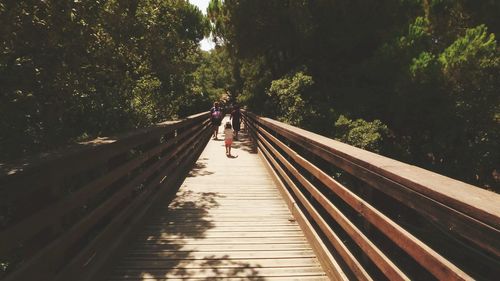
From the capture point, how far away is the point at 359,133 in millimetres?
15367

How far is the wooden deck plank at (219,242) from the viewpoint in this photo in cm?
393

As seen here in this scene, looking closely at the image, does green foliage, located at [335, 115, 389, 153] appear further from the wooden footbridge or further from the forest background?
the wooden footbridge

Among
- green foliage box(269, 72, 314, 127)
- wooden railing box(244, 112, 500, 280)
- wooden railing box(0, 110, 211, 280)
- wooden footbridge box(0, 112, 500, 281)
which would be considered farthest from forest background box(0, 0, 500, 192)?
wooden railing box(244, 112, 500, 280)

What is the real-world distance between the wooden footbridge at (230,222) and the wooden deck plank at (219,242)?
2 centimetres

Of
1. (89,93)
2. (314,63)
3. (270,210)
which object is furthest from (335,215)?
(314,63)

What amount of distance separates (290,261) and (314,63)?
17.5 meters

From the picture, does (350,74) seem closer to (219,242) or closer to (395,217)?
(219,242)

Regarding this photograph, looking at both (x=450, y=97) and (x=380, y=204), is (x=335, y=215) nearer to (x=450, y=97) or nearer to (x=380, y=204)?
(x=380, y=204)

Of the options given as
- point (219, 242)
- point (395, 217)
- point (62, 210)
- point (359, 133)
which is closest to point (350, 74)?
point (359, 133)

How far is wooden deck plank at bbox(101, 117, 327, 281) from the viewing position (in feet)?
12.9

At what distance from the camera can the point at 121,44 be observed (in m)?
9.48

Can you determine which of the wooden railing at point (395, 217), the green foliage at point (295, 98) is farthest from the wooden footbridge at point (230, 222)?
the green foliage at point (295, 98)

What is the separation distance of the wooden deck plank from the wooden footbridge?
0.06ft

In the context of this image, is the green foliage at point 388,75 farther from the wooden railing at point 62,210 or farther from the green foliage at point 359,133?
the wooden railing at point 62,210
